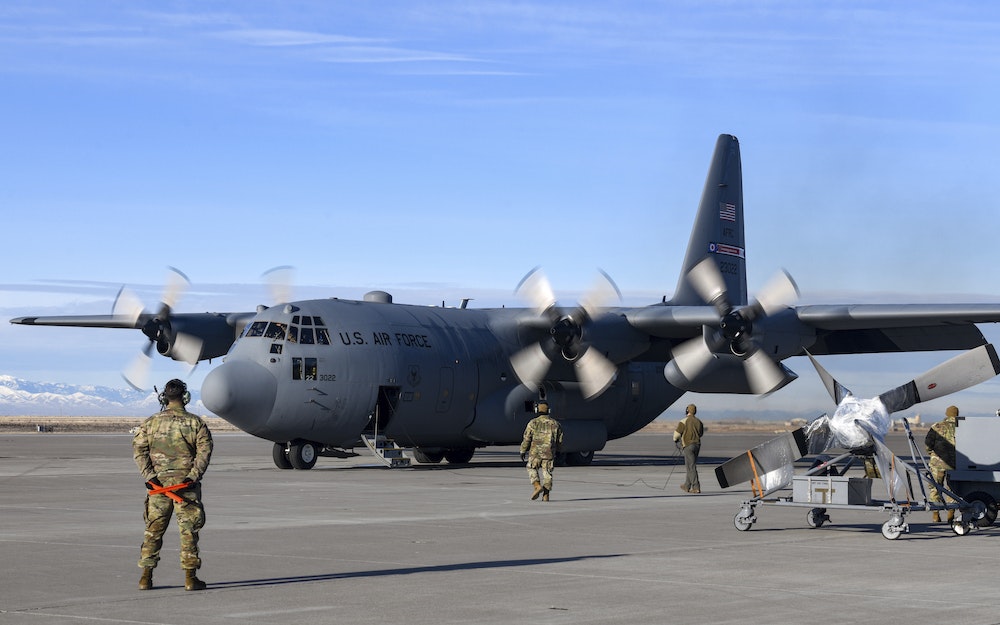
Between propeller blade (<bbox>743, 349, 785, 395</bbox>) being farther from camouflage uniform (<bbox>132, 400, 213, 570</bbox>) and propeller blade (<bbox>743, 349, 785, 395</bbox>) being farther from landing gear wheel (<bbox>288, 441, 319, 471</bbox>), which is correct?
camouflage uniform (<bbox>132, 400, 213, 570</bbox>)

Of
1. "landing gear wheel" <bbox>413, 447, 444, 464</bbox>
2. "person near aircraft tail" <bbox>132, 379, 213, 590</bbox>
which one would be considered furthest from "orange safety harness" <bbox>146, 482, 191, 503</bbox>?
"landing gear wheel" <bbox>413, 447, 444, 464</bbox>

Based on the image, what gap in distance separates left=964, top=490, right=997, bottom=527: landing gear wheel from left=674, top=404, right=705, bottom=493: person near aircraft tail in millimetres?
6722

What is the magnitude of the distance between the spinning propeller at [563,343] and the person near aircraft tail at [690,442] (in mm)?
8220

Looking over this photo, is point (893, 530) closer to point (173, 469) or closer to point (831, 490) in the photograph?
point (831, 490)

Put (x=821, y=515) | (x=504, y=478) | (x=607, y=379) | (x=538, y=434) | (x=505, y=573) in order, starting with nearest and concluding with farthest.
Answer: (x=505, y=573), (x=821, y=515), (x=538, y=434), (x=504, y=478), (x=607, y=379)

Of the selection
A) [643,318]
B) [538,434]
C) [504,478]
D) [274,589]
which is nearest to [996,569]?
[274,589]

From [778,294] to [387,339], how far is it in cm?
918

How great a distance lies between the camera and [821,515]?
642 inches

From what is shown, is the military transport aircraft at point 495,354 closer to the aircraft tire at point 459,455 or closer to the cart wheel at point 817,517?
the aircraft tire at point 459,455

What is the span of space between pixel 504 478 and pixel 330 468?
5348 mm

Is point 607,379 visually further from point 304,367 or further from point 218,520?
point 218,520

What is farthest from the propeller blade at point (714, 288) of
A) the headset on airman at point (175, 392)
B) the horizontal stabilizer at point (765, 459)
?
the headset on airman at point (175, 392)

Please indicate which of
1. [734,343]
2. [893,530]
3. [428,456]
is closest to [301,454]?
[428,456]

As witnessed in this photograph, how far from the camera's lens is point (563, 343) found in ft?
103
